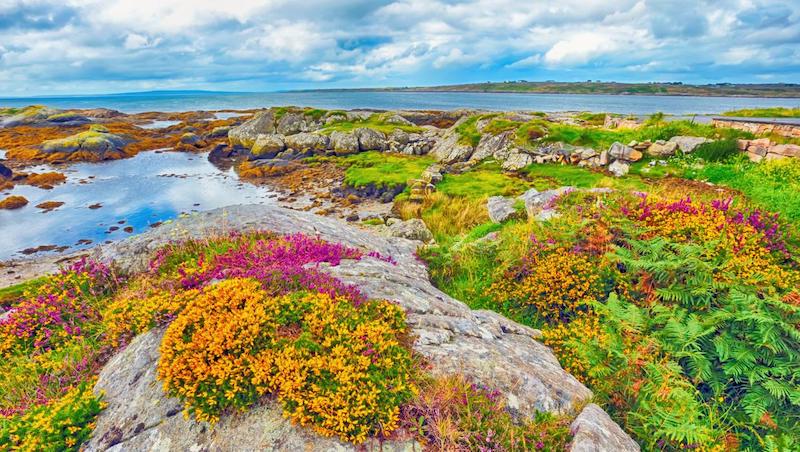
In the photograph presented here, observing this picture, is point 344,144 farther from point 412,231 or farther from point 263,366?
point 263,366

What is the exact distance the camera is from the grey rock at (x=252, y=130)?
201 feet

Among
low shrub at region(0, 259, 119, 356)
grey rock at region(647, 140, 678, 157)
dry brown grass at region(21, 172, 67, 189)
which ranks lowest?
dry brown grass at region(21, 172, 67, 189)

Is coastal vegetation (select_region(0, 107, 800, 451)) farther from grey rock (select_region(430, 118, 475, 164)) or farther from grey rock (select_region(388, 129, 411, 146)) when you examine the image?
grey rock (select_region(388, 129, 411, 146))

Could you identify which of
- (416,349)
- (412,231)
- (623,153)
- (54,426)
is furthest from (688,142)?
(54,426)

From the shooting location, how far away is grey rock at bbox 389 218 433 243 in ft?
56.6

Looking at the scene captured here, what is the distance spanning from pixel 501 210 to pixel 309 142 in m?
40.2

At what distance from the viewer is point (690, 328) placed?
549 centimetres

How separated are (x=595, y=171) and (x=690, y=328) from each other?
2193cm

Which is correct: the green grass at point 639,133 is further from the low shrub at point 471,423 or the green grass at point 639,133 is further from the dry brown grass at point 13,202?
the dry brown grass at point 13,202

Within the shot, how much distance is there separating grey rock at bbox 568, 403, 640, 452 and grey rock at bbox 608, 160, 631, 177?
22.4 m

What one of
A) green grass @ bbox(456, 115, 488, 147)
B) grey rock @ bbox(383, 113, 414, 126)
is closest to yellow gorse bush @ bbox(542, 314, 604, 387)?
green grass @ bbox(456, 115, 488, 147)

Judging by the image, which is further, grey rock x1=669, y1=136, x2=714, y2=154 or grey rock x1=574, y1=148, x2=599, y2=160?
grey rock x1=574, y1=148, x2=599, y2=160

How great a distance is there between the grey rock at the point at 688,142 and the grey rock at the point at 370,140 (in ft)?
105

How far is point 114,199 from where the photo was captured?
3384 centimetres
